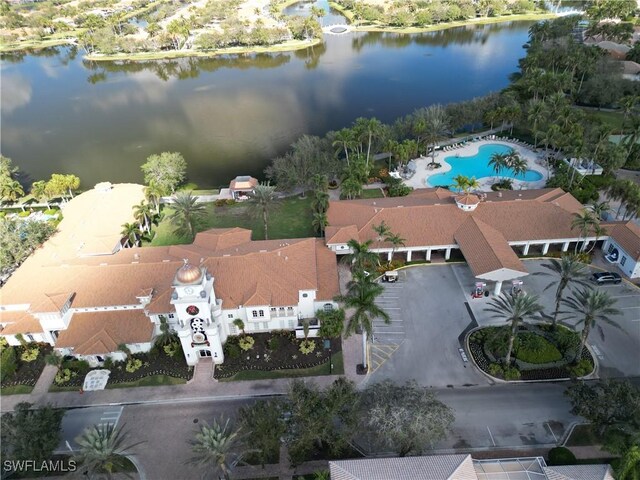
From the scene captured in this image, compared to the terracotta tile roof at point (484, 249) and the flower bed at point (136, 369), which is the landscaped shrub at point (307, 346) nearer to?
the flower bed at point (136, 369)

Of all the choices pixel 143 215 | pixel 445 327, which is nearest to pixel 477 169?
pixel 445 327

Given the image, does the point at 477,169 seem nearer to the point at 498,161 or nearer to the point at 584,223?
the point at 498,161

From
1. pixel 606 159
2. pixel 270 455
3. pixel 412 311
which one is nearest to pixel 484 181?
pixel 606 159

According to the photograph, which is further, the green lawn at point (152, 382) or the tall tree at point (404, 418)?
the green lawn at point (152, 382)

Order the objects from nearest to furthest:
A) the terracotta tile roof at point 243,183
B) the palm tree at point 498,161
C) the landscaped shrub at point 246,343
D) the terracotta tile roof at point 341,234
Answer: the landscaped shrub at point 246,343
the terracotta tile roof at point 341,234
the palm tree at point 498,161
the terracotta tile roof at point 243,183

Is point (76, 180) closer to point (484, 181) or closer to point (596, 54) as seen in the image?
point (484, 181)

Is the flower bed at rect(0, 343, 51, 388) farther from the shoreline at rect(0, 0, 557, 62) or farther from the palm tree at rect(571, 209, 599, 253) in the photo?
the shoreline at rect(0, 0, 557, 62)

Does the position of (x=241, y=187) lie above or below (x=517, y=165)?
below

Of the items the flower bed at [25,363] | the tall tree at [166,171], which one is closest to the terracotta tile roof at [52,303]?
the flower bed at [25,363]
